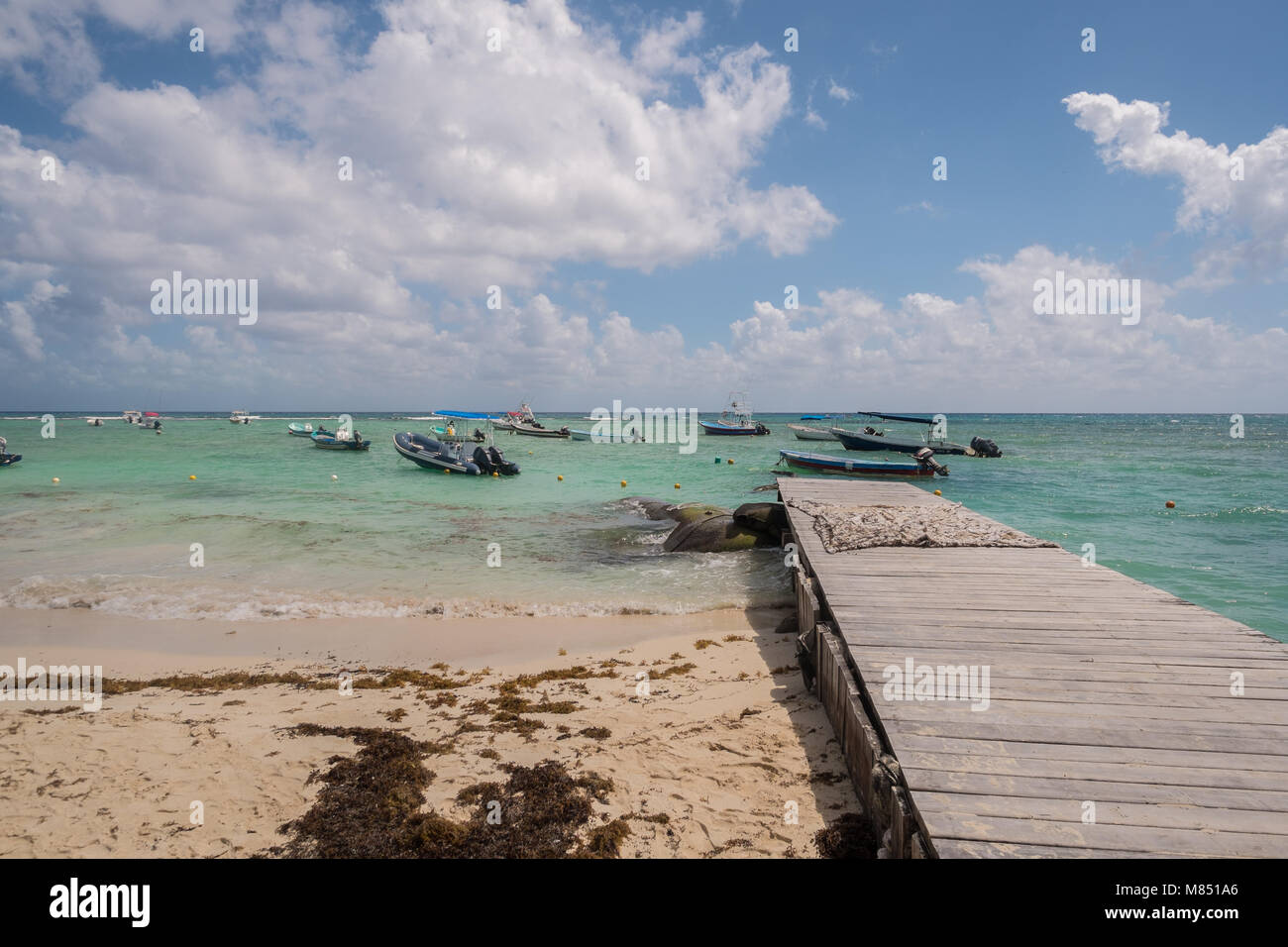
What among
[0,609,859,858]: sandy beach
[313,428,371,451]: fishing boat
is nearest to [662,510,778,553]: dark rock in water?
[0,609,859,858]: sandy beach

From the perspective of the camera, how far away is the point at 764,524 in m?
17.5

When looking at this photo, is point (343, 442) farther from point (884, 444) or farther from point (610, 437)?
point (884, 444)

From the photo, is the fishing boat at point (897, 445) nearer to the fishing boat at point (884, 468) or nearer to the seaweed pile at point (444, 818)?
the fishing boat at point (884, 468)

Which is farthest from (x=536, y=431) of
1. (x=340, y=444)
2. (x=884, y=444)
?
(x=884, y=444)

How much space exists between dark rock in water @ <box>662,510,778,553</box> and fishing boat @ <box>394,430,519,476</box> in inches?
827

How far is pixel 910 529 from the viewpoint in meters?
12.1

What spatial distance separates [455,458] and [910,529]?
98.9 ft

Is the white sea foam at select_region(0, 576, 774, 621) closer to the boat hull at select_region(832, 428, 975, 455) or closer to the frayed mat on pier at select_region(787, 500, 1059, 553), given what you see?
the frayed mat on pier at select_region(787, 500, 1059, 553)

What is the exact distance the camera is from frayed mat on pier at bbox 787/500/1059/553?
1130cm

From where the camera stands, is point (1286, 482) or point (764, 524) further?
point (1286, 482)

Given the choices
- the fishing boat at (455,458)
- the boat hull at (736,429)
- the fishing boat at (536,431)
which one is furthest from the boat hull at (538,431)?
the fishing boat at (455,458)
